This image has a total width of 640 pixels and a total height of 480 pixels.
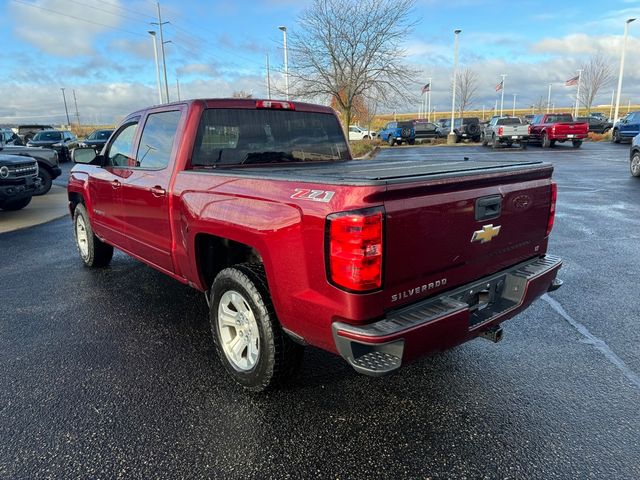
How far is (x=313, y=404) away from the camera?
9.68 ft

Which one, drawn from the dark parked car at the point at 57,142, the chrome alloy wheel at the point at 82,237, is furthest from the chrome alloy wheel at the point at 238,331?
the dark parked car at the point at 57,142

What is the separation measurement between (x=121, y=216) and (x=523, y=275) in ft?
12.0

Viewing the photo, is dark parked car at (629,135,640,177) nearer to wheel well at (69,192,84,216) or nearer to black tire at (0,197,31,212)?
wheel well at (69,192,84,216)

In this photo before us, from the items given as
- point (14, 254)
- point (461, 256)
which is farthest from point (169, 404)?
point (14, 254)

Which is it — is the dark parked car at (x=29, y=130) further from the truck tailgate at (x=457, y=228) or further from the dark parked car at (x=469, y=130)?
the truck tailgate at (x=457, y=228)

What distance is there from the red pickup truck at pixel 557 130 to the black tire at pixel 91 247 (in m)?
26.9

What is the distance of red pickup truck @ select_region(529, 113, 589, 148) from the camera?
86.1 ft

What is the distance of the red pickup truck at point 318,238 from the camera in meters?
2.31

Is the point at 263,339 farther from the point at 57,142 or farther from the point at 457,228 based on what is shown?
the point at 57,142

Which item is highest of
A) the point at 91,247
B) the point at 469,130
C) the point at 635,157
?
the point at 469,130

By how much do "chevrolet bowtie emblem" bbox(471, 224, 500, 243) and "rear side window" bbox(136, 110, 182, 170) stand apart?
2.42m

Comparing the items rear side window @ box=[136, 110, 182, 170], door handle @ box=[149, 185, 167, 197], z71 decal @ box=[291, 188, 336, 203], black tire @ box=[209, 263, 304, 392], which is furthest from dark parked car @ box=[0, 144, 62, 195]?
z71 decal @ box=[291, 188, 336, 203]

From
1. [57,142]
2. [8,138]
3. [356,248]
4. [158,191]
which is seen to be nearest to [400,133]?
[57,142]

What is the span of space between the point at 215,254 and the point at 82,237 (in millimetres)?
3443
